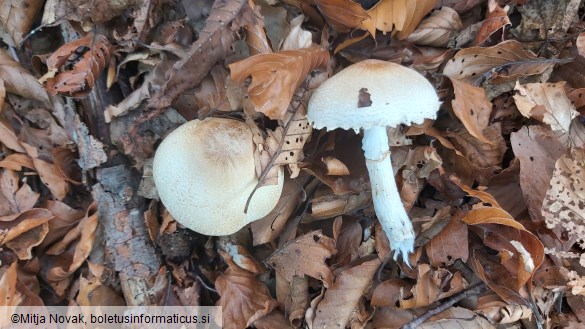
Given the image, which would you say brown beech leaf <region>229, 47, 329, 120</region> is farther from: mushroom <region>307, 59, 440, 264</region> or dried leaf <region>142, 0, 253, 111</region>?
dried leaf <region>142, 0, 253, 111</region>

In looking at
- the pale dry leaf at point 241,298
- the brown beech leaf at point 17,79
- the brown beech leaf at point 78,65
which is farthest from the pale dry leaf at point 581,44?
the brown beech leaf at point 17,79

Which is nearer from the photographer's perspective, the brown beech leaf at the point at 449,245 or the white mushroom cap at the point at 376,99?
the white mushroom cap at the point at 376,99

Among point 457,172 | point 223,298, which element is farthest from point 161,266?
point 457,172

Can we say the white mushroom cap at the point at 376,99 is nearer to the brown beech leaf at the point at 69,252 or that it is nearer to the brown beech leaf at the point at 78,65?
the brown beech leaf at the point at 78,65

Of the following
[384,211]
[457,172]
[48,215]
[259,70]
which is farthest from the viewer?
[48,215]

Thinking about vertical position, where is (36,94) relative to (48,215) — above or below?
above

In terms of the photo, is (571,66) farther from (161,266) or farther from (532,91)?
(161,266)
